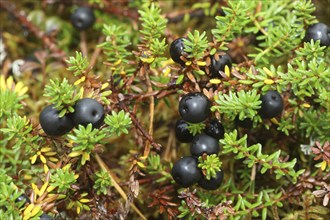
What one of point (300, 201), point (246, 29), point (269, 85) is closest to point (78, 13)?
point (246, 29)

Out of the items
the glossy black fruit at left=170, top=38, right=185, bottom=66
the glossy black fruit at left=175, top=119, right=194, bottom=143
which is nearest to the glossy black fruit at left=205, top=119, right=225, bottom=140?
the glossy black fruit at left=175, top=119, right=194, bottom=143

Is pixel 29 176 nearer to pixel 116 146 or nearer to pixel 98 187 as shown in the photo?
pixel 98 187

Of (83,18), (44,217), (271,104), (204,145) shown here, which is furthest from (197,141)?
(83,18)

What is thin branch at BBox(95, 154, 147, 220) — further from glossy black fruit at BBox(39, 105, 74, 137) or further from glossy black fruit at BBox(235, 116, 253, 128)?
glossy black fruit at BBox(235, 116, 253, 128)

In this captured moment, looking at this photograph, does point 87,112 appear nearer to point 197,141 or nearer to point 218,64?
point 197,141

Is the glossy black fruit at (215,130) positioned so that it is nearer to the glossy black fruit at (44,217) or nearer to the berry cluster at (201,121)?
the berry cluster at (201,121)
